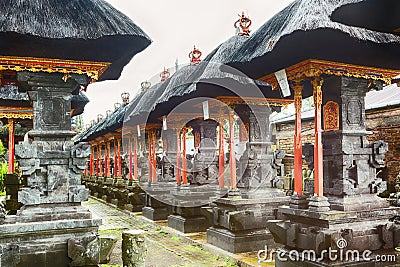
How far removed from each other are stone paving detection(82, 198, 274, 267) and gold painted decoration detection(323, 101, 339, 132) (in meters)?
2.46

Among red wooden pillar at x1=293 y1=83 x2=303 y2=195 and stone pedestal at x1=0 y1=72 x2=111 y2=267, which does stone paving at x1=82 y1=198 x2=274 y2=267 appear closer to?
stone pedestal at x1=0 y1=72 x2=111 y2=267

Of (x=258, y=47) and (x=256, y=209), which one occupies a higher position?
(x=258, y=47)

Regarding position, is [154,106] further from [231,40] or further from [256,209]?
[256,209]

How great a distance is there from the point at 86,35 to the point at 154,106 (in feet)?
15.8

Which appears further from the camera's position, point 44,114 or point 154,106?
point 154,106

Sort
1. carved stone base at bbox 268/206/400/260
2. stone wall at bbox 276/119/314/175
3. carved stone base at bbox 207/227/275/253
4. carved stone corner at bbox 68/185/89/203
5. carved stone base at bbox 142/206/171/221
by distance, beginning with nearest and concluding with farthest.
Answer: carved stone base at bbox 268/206/400/260 → carved stone corner at bbox 68/185/89/203 → carved stone base at bbox 207/227/275/253 → carved stone base at bbox 142/206/171/221 → stone wall at bbox 276/119/314/175

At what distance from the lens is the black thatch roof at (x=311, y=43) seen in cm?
480

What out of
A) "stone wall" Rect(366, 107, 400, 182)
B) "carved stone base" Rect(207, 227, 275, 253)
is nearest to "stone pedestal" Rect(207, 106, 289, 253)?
"carved stone base" Rect(207, 227, 275, 253)

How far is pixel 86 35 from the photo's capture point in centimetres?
551

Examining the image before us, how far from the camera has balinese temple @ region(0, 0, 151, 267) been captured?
549cm

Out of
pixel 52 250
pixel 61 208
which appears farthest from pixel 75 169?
pixel 52 250

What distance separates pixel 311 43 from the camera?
5.20m

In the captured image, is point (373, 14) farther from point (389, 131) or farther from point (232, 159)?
point (389, 131)

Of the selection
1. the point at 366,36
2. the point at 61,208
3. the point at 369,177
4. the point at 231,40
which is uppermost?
the point at 231,40
